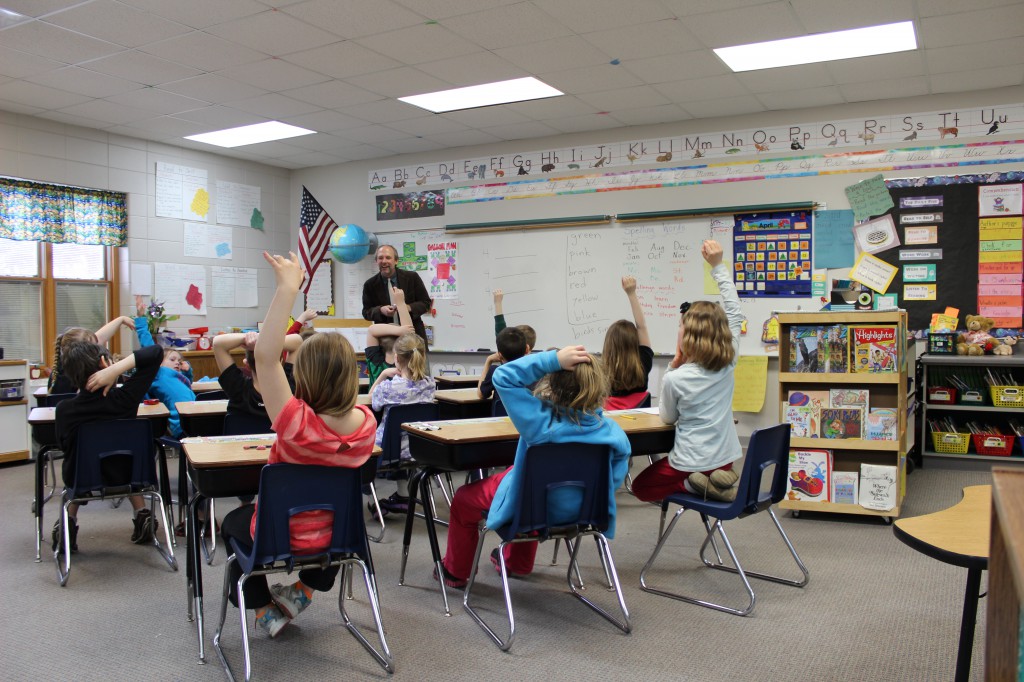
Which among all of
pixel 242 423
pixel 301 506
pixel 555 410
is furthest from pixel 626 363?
pixel 301 506

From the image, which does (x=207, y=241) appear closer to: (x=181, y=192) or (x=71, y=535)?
(x=181, y=192)

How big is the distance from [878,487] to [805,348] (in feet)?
2.75

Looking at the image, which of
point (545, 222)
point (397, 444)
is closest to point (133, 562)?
point (397, 444)

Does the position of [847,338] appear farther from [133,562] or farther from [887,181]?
[133,562]

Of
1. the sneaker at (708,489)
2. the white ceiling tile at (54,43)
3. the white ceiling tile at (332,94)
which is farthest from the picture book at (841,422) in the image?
the white ceiling tile at (54,43)

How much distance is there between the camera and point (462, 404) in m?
4.70

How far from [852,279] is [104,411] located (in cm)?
537

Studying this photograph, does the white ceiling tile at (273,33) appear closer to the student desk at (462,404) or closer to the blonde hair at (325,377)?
the student desk at (462,404)

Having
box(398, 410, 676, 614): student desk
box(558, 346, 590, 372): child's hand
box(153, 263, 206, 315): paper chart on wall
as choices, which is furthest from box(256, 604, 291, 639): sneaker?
box(153, 263, 206, 315): paper chart on wall

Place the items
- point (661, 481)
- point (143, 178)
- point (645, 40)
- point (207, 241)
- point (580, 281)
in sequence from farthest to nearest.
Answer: point (207, 241) → point (143, 178) → point (580, 281) → point (645, 40) → point (661, 481)

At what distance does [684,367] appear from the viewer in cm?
336

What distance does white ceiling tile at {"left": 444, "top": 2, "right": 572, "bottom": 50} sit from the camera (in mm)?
4484

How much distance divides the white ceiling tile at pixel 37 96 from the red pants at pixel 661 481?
535 cm

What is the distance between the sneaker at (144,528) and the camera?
4.01 metres
